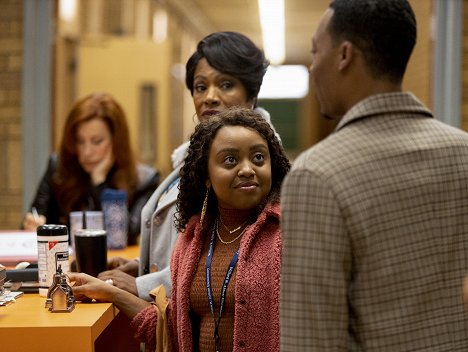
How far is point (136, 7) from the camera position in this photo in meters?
8.80

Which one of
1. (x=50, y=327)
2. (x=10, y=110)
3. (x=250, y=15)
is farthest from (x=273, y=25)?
(x=50, y=327)

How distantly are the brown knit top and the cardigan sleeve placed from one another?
0.17 meters

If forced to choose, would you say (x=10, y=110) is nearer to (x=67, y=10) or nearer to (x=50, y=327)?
(x=67, y=10)

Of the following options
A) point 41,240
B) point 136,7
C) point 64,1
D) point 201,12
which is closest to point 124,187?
point 41,240

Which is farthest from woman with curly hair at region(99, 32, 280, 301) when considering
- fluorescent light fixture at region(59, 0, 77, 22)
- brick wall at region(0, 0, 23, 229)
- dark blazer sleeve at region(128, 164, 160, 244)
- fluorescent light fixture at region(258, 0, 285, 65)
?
fluorescent light fixture at region(258, 0, 285, 65)

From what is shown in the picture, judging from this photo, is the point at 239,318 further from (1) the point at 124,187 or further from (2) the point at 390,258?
(1) the point at 124,187

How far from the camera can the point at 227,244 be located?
2025 millimetres

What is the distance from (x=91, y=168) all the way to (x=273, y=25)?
8.07 metres

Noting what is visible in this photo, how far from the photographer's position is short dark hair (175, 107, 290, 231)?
2.05 meters

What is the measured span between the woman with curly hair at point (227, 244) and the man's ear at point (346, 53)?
0.66 m

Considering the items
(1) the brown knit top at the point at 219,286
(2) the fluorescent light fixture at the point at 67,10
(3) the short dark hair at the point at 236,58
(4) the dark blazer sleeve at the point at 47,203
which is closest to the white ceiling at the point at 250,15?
(2) the fluorescent light fixture at the point at 67,10

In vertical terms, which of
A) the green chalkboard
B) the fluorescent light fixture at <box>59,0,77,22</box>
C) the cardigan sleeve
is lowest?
the green chalkboard

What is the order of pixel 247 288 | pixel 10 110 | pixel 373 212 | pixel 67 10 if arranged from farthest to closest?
pixel 67 10
pixel 10 110
pixel 247 288
pixel 373 212

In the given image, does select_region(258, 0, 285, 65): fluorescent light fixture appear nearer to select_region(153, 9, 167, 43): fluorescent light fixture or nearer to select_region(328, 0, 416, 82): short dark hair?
select_region(153, 9, 167, 43): fluorescent light fixture
